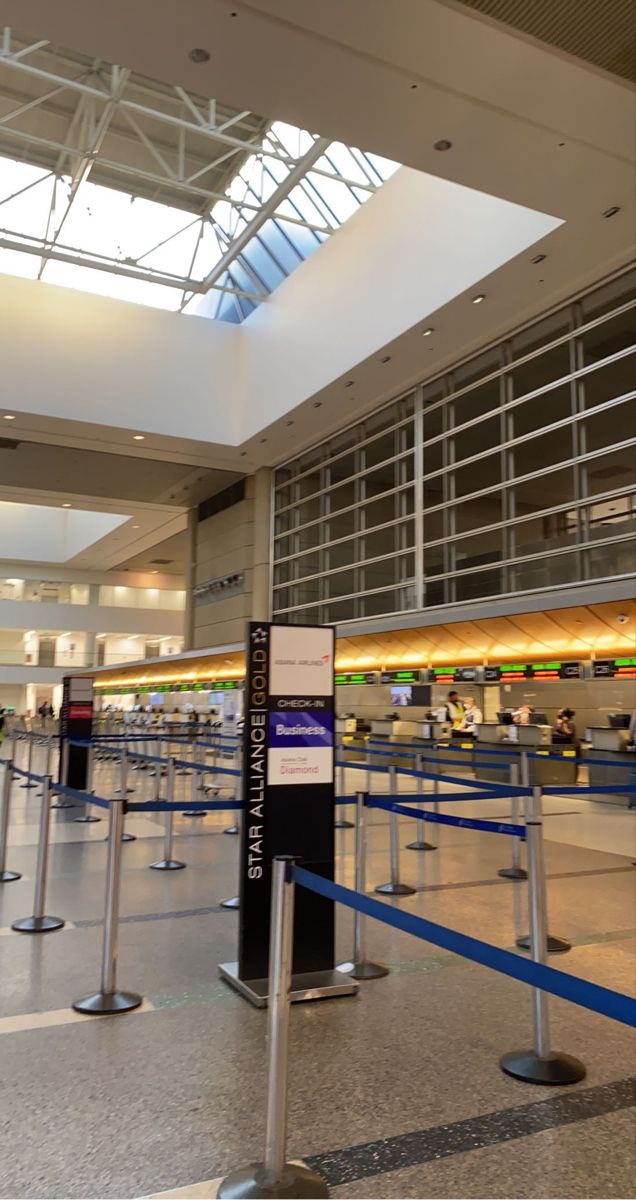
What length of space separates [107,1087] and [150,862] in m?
4.72

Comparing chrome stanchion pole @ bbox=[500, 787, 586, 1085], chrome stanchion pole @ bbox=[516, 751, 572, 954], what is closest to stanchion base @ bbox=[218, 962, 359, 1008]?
chrome stanchion pole @ bbox=[500, 787, 586, 1085]

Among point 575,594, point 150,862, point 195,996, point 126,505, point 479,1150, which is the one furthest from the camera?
point 126,505

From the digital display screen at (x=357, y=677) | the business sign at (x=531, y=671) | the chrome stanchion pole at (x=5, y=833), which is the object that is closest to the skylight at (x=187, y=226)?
the digital display screen at (x=357, y=677)

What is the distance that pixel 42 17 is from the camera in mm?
8477

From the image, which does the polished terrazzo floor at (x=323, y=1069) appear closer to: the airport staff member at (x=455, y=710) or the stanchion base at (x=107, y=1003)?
the stanchion base at (x=107, y=1003)

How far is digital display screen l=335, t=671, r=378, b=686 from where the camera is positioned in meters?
22.3

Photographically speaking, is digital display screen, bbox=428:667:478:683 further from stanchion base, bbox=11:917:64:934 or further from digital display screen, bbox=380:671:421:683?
stanchion base, bbox=11:917:64:934

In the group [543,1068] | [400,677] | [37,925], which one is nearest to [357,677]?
[400,677]

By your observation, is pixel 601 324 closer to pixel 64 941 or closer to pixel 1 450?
pixel 64 941

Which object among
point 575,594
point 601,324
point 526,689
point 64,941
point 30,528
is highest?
point 30,528

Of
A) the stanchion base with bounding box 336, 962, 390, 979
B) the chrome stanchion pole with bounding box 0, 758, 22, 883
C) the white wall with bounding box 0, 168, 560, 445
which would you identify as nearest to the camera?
the stanchion base with bounding box 336, 962, 390, 979

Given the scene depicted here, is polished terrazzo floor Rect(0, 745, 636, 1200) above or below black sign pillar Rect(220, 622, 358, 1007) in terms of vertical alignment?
below

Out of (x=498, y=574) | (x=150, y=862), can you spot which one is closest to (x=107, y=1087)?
(x=150, y=862)

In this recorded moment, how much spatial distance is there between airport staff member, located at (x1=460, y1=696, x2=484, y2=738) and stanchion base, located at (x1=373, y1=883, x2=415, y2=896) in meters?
11.3
